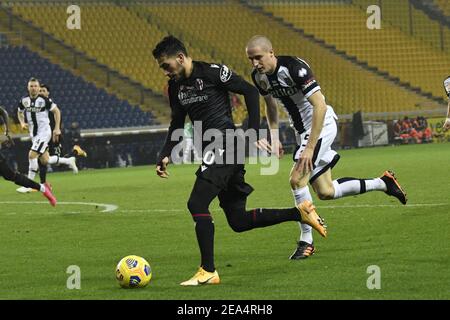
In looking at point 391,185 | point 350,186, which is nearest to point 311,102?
point 350,186

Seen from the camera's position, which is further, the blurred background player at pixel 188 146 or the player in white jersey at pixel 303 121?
the blurred background player at pixel 188 146

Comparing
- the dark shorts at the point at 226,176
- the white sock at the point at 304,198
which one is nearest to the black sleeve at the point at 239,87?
the dark shorts at the point at 226,176

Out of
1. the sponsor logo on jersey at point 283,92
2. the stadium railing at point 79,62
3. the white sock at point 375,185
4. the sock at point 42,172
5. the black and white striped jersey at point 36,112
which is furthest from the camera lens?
the stadium railing at point 79,62

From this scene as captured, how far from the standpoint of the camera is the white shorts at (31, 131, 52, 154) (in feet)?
69.9

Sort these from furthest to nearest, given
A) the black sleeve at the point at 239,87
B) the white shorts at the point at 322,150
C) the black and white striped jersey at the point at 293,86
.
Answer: the white shorts at the point at 322,150, the black and white striped jersey at the point at 293,86, the black sleeve at the point at 239,87

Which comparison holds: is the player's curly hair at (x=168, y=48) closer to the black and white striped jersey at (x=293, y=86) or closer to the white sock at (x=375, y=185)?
the black and white striped jersey at (x=293, y=86)

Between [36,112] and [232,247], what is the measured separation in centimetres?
1142

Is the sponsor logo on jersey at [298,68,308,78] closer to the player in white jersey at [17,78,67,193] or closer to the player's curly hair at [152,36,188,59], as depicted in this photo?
the player's curly hair at [152,36,188,59]

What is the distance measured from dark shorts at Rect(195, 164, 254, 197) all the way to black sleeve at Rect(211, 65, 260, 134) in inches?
15.4

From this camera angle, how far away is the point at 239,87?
8766mm

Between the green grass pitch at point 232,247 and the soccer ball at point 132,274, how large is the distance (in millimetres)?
119

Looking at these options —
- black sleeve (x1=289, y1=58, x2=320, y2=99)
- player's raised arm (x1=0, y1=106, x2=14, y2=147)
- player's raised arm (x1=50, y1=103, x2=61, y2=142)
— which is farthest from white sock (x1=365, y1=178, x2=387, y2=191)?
player's raised arm (x1=50, y1=103, x2=61, y2=142)

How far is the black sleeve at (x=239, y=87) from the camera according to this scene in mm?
8727

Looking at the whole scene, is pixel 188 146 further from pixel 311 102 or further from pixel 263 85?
pixel 311 102
